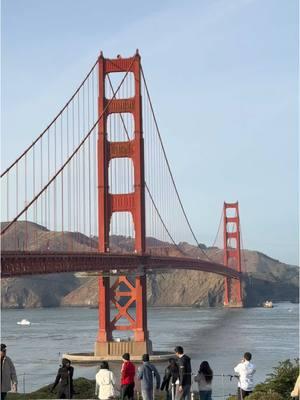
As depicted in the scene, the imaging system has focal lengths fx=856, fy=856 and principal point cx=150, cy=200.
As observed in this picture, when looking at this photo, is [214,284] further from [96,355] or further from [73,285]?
[96,355]

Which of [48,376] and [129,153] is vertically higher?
[129,153]

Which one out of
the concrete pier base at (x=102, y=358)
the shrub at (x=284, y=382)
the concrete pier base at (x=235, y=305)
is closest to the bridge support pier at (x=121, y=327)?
the concrete pier base at (x=102, y=358)

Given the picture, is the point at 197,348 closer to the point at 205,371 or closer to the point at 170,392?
the point at 170,392

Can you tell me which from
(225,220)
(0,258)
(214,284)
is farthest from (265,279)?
(0,258)

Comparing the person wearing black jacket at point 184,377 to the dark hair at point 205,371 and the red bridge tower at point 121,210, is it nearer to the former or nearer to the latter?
the dark hair at point 205,371

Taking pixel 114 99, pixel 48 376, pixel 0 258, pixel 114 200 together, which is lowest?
pixel 48 376

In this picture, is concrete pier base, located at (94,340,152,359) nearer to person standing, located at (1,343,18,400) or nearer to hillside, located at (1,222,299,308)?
person standing, located at (1,343,18,400)

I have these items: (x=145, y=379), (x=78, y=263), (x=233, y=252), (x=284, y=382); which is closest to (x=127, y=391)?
(x=145, y=379)
